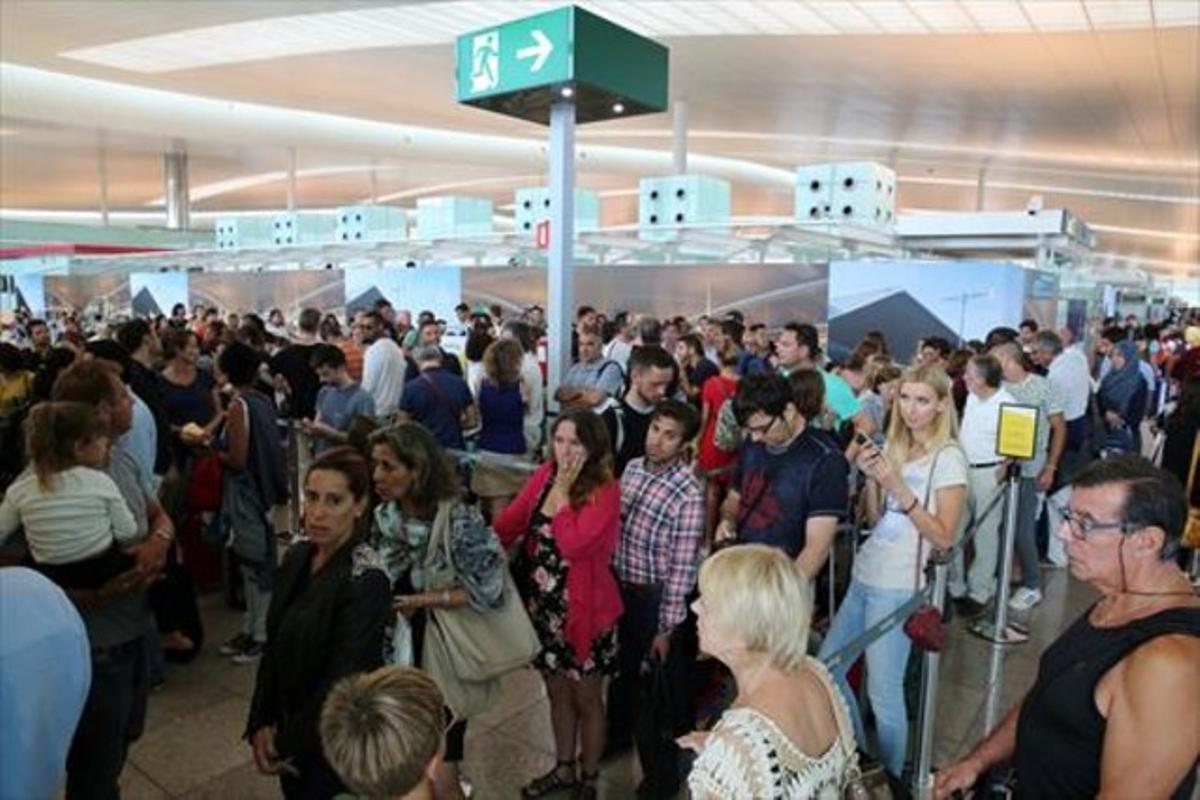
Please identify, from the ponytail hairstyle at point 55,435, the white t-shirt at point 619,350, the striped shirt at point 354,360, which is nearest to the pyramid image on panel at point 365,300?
the white t-shirt at point 619,350

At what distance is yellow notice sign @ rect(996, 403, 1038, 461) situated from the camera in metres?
3.46

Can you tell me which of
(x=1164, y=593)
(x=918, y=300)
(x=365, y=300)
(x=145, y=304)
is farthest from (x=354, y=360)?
(x=145, y=304)

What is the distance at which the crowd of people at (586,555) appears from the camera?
1.56m

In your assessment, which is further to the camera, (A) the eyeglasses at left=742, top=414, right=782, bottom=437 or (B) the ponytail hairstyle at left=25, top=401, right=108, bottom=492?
(A) the eyeglasses at left=742, top=414, right=782, bottom=437

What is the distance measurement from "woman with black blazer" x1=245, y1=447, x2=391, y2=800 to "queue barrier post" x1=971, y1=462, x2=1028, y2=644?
3139 mm

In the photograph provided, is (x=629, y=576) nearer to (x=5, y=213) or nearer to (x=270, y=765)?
(x=270, y=765)

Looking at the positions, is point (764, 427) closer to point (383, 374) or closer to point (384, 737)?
point (384, 737)

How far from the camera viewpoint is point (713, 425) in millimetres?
4531

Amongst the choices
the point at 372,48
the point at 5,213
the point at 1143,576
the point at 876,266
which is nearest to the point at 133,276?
the point at 372,48

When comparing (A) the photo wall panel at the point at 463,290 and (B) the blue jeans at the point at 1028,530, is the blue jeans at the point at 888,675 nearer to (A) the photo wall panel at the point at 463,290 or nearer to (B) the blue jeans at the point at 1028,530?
(B) the blue jeans at the point at 1028,530

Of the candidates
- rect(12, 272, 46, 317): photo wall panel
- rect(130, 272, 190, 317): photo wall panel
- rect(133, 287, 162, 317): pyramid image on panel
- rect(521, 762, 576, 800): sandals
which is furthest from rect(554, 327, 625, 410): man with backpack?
rect(12, 272, 46, 317): photo wall panel

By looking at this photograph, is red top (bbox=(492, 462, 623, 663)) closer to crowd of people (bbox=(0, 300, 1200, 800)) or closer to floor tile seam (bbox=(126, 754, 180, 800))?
crowd of people (bbox=(0, 300, 1200, 800))

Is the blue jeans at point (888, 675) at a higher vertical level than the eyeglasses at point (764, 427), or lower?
lower

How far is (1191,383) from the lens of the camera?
539cm
